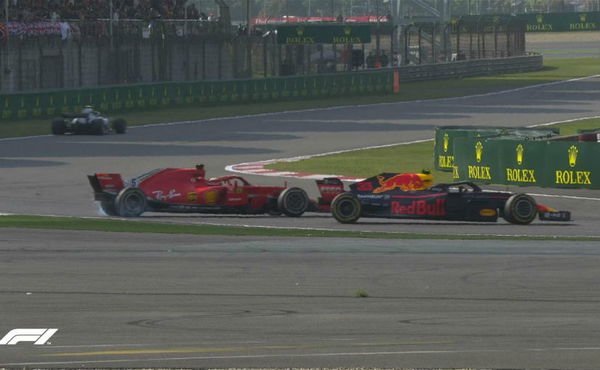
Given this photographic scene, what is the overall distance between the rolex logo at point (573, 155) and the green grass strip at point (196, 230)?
759cm

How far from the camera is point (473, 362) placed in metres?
11.1

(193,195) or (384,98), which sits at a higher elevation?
(384,98)

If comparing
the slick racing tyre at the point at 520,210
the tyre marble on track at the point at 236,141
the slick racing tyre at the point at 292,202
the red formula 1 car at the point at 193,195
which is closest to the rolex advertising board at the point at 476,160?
the tyre marble on track at the point at 236,141

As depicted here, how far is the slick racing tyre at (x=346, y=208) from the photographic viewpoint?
76.9ft

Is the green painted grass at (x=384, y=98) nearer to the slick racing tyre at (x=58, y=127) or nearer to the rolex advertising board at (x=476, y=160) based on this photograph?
the slick racing tyre at (x=58, y=127)

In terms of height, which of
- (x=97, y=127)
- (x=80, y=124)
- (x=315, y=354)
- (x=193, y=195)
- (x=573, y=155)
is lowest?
(x=315, y=354)

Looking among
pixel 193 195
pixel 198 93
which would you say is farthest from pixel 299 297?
pixel 198 93

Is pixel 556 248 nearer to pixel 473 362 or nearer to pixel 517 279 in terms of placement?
pixel 517 279

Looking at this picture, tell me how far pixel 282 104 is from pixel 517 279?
146 ft

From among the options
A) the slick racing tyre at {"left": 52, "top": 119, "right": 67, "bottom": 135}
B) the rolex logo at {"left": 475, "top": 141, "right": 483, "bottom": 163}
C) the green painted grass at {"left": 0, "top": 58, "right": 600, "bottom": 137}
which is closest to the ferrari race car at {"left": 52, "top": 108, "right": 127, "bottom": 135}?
the slick racing tyre at {"left": 52, "top": 119, "right": 67, "bottom": 135}

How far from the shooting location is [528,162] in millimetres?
29328

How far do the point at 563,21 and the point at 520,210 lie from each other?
4586 inches

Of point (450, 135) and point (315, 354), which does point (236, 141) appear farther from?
point (315, 354)

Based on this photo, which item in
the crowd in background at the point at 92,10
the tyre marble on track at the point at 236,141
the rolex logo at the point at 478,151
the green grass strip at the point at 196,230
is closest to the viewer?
the green grass strip at the point at 196,230
